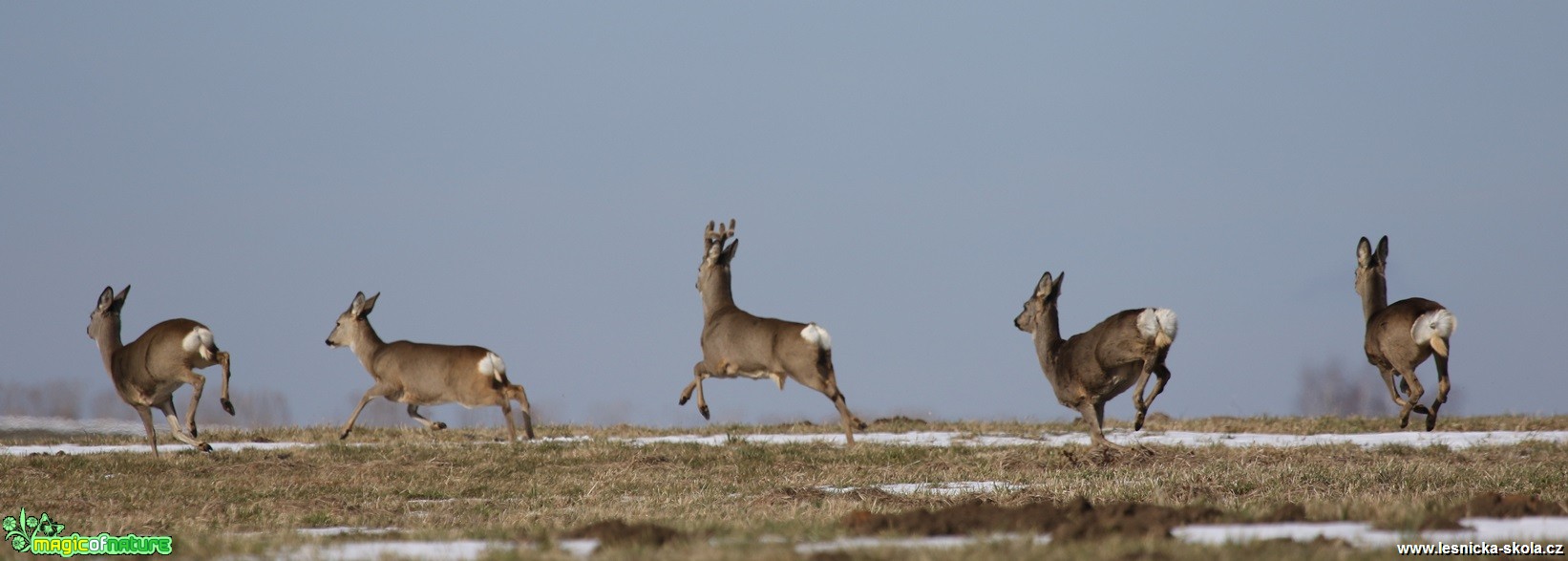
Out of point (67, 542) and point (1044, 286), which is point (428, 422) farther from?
point (67, 542)

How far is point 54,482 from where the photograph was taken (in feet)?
44.1

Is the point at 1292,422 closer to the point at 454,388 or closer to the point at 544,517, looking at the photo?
the point at 454,388

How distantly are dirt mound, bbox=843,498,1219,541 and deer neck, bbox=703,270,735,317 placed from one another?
12.5 m

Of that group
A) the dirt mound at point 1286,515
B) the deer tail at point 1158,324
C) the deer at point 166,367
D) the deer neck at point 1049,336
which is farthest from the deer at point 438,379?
the dirt mound at point 1286,515

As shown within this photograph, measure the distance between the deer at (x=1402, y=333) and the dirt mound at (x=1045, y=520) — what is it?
33.5 feet

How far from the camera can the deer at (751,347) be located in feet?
58.4

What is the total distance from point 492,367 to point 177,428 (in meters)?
3.54

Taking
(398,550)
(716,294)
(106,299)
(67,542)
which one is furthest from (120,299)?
(398,550)

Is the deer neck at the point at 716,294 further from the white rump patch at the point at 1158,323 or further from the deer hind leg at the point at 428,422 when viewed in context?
the white rump patch at the point at 1158,323

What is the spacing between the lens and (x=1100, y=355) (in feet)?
48.6

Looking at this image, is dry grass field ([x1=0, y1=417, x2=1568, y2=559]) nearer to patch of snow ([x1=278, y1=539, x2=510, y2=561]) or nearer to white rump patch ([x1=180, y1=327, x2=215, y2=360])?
patch of snow ([x1=278, y1=539, x2=510, y2=561])

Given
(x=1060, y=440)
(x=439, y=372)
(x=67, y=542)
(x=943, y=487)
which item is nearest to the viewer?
(x=67, y=542)

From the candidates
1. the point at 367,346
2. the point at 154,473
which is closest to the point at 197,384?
the point at 154,473

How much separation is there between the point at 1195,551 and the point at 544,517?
5.06 metres
